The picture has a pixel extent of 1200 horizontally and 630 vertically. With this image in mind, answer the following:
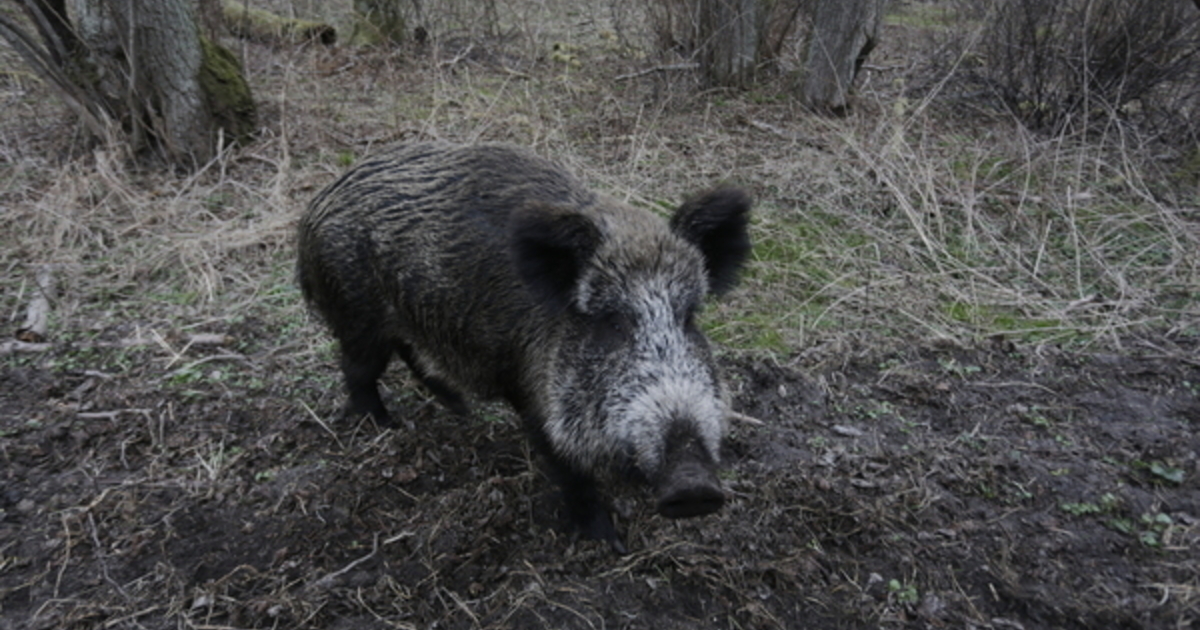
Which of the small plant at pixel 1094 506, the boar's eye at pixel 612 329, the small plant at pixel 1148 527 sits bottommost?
the small plant at pixel 1094 506

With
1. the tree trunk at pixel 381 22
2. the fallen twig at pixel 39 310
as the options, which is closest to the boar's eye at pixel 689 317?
Answer: the fallen twig at pixel 39 310

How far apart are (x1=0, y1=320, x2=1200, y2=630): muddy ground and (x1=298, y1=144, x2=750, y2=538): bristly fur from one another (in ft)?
1.20

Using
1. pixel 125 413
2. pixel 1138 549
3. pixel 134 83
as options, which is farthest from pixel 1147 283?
pixel 134 83

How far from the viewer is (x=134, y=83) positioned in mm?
6043

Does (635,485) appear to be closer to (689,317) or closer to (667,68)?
(689,317)

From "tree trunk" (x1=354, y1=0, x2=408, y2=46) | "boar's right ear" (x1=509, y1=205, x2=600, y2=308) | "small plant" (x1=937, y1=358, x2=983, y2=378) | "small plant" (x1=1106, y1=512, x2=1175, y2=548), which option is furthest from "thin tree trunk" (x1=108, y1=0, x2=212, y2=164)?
"small plant" (x1=1106, y1=512, x2=1175, y2=548)

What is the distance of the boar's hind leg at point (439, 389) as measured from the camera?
12.6 feet

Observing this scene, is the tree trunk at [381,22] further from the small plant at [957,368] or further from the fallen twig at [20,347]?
the small plant at [957,368]

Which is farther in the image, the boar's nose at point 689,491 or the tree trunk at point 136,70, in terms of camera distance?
the tree trunk at point 136,70

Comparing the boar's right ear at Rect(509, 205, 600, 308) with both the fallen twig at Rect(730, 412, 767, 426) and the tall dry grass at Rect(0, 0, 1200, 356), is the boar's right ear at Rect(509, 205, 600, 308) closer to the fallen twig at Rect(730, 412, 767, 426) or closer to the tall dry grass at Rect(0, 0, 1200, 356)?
the fallen twig at Rect(730, 412, 767, 426)

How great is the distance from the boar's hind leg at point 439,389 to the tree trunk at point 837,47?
509 cm

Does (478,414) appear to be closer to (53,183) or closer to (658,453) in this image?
Result: (658,453)

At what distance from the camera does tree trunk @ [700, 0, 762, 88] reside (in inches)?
301

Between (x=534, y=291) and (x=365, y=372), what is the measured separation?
4.22 ft
